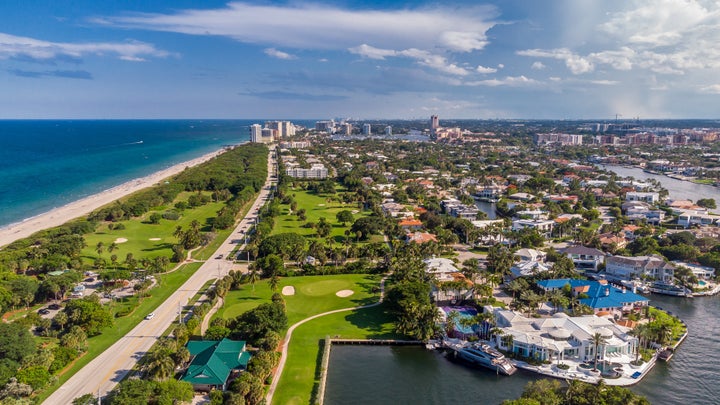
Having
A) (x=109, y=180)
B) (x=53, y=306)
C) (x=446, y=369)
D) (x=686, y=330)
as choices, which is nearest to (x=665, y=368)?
(x=686, y=330)

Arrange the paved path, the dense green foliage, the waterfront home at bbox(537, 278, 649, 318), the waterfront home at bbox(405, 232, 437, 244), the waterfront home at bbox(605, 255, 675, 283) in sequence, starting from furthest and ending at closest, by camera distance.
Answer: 1. the waterfront home at bbox(405, 232, 437, 244)
2. the waterfront home at bbox(605, 255, 675, 283)
3. the waterfront home at bbox(537, 278, 649, 318)
4. the paved path
5. the dense green foliage

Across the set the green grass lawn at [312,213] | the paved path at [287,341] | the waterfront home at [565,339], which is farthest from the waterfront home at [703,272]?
the green grass lawn at [312,213]

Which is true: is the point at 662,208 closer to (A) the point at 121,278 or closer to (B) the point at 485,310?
(B) the point at 485,310

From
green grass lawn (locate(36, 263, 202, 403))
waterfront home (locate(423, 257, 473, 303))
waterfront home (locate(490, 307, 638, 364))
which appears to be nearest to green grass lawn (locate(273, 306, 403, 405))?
waterfront home (locate(423, 257, 473, 303))

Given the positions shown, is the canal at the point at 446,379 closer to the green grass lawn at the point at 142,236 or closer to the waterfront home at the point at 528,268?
the waterfront home at the point at 528,268

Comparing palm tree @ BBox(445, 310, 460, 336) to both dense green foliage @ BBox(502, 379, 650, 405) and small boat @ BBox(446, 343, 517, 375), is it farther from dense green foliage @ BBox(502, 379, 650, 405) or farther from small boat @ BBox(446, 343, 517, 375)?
dense green foliage @ BBox(502, 379, 650, 405)

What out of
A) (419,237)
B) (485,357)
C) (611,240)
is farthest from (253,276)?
(611,240)
